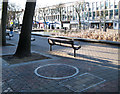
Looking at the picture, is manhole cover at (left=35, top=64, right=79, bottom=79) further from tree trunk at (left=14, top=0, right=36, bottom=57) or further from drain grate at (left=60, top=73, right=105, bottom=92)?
tree trunk at (left=14, top=0, right=36, bottom=57)

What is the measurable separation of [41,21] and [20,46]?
76.6m

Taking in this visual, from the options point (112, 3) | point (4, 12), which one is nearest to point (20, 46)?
point (4, 12)

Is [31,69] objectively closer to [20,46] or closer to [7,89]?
Result: [7,89]

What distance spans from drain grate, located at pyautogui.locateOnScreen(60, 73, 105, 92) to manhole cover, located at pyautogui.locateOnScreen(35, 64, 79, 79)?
35 centimetres

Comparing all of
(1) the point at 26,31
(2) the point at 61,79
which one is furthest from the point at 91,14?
(2) the point at 61,79

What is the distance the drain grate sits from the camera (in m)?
4.03

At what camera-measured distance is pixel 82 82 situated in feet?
14.4

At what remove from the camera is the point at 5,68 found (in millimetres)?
5828

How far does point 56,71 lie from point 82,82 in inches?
53.2

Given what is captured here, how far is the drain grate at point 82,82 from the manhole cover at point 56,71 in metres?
0.35

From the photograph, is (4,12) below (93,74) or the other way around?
the other way around

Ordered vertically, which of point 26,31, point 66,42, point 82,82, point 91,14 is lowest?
point 82,82

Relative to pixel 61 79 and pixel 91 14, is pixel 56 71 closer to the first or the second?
pixel 61 79

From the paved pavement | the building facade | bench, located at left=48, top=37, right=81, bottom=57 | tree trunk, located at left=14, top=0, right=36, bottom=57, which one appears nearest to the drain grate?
the paved pavement
